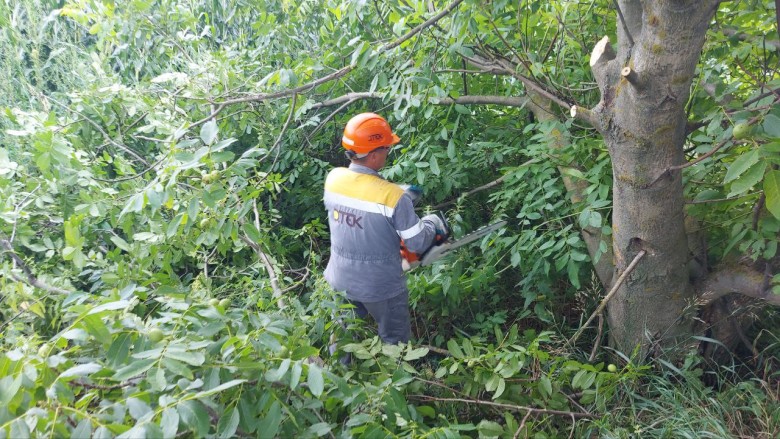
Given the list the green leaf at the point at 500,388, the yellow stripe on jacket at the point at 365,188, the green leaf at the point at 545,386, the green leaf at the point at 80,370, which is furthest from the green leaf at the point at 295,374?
the yellow stripe on jacket at the point at 365,188

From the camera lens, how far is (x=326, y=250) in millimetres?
4703

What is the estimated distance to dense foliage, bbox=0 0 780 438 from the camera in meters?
1.89

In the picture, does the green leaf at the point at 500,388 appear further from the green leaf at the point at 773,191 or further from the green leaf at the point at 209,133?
the green leaf at the point at 209,133

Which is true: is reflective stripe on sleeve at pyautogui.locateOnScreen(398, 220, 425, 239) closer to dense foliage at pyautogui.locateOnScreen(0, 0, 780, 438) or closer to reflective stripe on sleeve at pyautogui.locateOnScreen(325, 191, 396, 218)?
reflective stripe on sleeve at pyautogui.locateOnScreen(325, 191, 396, 218)

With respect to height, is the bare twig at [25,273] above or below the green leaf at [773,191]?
below

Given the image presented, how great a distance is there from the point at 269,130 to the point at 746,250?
309cm

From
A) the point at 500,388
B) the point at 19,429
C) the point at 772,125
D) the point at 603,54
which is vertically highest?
the point at 603,54

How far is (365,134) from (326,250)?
163cm

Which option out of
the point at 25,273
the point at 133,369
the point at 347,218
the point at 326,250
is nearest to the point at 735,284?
the point at 347,218

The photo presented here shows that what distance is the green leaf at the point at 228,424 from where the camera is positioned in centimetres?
172

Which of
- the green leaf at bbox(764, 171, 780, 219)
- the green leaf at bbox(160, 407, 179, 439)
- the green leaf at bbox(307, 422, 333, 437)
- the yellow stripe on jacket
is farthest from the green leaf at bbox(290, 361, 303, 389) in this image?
the green leaf at bbox(764, 171, 780, 219)

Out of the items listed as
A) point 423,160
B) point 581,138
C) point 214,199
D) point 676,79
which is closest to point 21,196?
point 214,199

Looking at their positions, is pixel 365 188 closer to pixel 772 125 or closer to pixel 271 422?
pixel 271 422

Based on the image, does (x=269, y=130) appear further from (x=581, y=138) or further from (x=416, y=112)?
(x=581, y=138)
